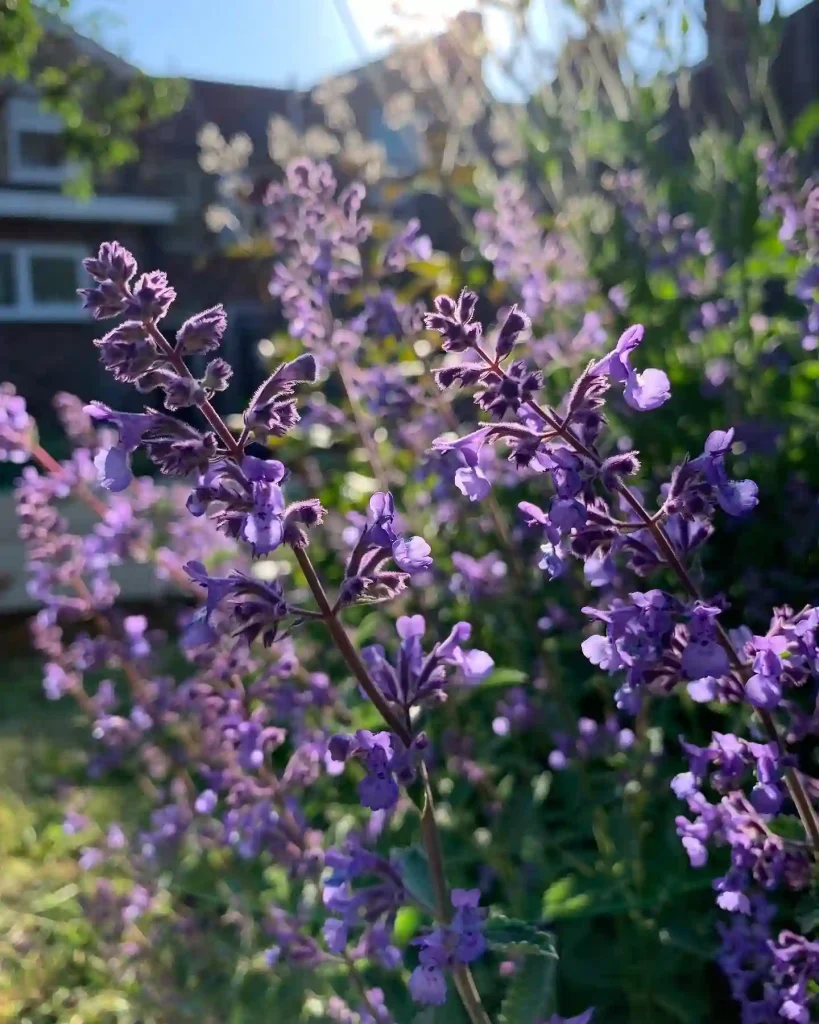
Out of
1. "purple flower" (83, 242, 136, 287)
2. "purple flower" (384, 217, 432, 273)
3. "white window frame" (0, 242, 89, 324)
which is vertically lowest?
"purple flower" (83, 242, 136, 287)

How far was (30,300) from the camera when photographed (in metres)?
14.7

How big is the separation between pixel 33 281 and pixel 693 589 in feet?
50.2

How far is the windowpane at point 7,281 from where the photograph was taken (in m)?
Answer: 14.8

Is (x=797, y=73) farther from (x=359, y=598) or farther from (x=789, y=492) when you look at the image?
(x=359, y=598)

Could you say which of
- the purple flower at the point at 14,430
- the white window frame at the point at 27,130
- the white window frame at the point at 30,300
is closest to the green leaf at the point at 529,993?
the purple flower at the point at 14,430

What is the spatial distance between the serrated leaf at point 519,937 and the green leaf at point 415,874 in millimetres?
91

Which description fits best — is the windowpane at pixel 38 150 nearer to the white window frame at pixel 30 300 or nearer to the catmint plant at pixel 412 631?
the white window frame at pixel 30 300

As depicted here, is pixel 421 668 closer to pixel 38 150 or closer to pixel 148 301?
pixel 148 301

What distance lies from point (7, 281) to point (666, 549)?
1554 cm

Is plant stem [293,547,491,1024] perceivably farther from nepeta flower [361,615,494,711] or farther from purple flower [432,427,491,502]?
purple flower [432,427,491,502]

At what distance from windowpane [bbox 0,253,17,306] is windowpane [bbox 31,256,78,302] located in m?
0.29

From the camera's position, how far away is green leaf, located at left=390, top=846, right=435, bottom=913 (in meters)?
1.31

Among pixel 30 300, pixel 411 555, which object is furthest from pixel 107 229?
pixel 411 555

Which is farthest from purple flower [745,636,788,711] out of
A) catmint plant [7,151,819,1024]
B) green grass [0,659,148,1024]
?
green grass [0,659,148,1024]
